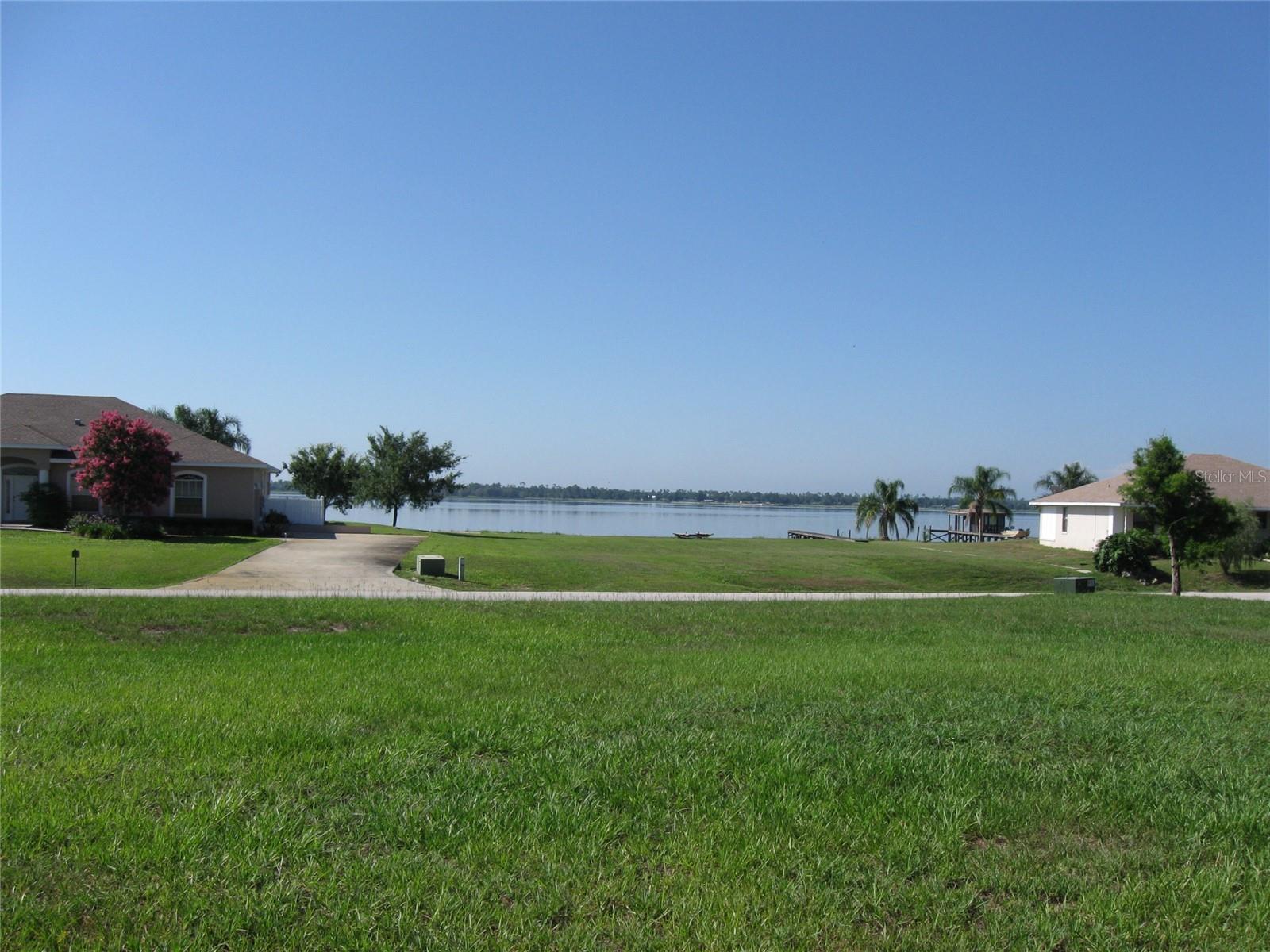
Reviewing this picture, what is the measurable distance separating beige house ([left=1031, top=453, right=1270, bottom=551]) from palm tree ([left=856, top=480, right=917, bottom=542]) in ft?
57.8

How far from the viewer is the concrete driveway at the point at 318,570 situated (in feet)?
64.4

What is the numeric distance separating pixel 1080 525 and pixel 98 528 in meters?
39.8

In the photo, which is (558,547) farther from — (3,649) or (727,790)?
(727,790)

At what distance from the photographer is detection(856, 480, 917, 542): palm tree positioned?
65.8 m

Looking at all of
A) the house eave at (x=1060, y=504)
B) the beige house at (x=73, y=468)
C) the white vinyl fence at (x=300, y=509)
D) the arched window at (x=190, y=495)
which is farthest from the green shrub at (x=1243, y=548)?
the white vinyl fence at (x=300, y=509)

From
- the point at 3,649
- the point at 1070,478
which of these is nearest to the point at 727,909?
the point at 3,649

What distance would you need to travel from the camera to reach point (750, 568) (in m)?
28.9

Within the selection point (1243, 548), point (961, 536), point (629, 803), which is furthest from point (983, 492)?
point (629, 803)

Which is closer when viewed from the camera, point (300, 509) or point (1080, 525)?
point (1080, 525)

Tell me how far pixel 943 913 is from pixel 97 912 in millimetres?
3472

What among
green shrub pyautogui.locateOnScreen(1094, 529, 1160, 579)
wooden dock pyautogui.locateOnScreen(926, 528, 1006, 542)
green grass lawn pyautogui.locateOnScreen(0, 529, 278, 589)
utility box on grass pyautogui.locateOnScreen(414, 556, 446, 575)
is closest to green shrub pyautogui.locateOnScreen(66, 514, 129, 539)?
green grass lawn pyautogui.locateOnScreen(0, 529, 278, 589)

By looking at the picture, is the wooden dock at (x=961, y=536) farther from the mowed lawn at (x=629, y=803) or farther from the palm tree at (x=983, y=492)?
the mowed lawn at (x=629, y=803)

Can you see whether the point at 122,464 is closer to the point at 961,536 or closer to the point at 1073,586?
the point at 1073,586

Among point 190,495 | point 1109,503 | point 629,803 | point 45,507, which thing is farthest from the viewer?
point 1109,503
